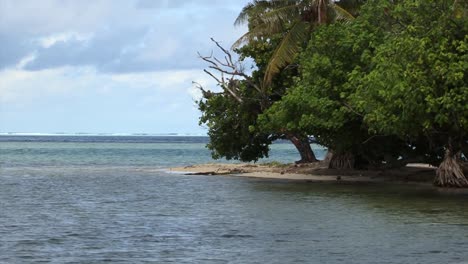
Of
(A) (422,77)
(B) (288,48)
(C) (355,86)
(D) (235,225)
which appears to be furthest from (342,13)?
(D) (235,225)

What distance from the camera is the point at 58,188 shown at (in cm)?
4106

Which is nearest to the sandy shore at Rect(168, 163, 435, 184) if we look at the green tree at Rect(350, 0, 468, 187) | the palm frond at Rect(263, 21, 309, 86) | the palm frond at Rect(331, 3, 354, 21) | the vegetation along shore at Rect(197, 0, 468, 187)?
the vegetation along shore at Rect(197, 0, 468, 187)

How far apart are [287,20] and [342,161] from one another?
28.9 ft

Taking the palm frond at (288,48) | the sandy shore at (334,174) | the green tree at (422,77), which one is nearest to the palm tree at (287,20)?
the palm frond at (288,48)

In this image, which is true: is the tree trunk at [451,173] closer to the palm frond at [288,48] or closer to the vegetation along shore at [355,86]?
the vegetation along shore at [355,86]

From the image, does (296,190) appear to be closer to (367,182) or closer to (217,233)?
(367,182)

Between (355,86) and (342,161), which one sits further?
(342,161)

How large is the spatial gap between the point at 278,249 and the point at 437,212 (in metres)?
9.67

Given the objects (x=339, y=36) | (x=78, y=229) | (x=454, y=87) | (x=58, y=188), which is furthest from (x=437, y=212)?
(x=58, y=188)

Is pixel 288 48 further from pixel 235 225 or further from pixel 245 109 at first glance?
pixel 235 225

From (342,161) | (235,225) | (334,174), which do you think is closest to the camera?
(235,225)

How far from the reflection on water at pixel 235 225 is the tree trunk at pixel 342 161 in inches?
373

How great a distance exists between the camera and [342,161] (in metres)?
49.0

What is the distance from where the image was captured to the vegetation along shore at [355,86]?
3222cm
